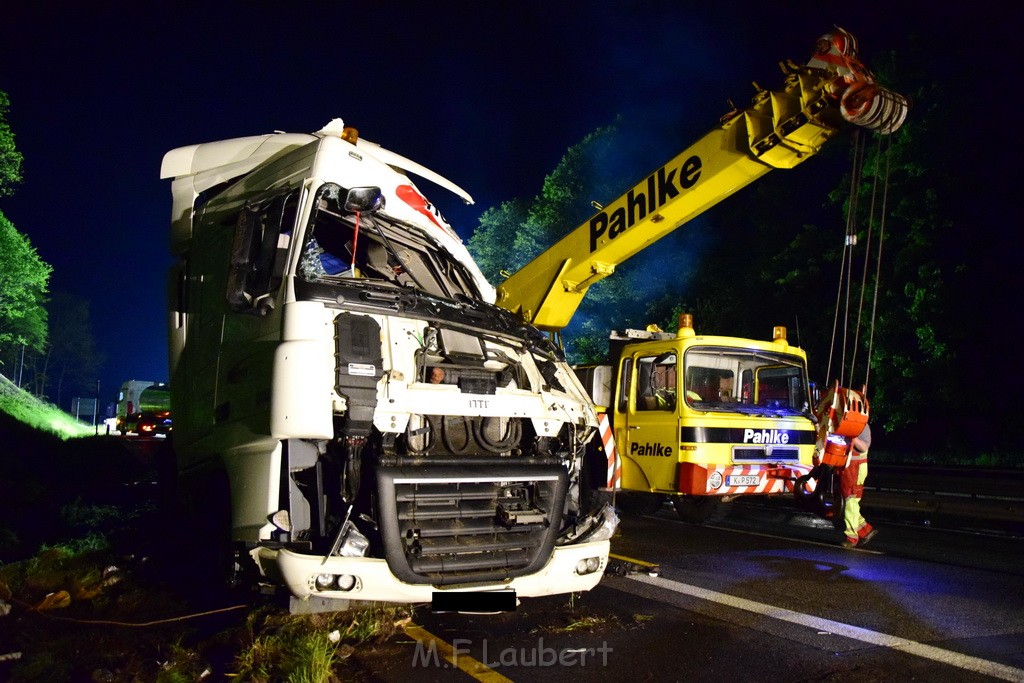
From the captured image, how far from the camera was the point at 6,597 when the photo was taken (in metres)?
4.87

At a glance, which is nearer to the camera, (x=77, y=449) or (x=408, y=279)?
(x=408, y=279)

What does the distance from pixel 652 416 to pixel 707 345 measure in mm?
1069

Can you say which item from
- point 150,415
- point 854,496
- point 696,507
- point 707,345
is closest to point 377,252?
point 707,345

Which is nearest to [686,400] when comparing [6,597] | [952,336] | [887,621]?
[887,621]

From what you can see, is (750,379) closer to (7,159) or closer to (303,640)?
(303,640)

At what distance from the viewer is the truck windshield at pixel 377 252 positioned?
4.50m

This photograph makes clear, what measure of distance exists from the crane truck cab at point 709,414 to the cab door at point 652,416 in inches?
0.5

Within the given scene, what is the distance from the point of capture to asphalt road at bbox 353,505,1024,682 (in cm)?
387

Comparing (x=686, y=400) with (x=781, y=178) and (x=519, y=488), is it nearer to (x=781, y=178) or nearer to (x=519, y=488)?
(x=519, y=488)

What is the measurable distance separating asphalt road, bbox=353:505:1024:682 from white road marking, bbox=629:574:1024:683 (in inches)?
0.4

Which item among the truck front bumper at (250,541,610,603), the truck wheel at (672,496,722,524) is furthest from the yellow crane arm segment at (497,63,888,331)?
the truck front bumper at (250,541,610,603)

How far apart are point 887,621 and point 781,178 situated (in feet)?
75.3

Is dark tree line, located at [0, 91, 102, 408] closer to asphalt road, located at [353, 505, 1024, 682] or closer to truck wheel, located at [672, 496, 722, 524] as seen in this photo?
truck wheel, located at [672, 496, 722, 524]

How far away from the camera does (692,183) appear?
689 centimetres
